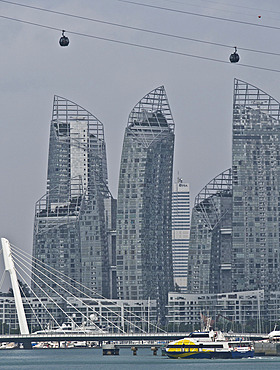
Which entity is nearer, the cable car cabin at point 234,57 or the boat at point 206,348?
the cable car cabin at point 234,57

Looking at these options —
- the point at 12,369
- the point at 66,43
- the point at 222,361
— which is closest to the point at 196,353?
the point at 222,361

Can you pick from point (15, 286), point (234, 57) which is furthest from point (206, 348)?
point (234, 57)

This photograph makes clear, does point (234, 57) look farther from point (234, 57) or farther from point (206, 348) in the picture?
point (206, 348)

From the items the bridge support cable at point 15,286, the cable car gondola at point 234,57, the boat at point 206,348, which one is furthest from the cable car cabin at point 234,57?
the bridge support cable at point 15,286

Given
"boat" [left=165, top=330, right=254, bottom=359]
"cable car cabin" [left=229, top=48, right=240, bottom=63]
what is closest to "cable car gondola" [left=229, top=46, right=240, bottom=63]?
"cable car cabin" [left=229, top=48, right=240, bottom=63]

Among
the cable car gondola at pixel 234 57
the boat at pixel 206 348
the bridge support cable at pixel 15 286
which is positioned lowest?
the boat at pixel 206 348

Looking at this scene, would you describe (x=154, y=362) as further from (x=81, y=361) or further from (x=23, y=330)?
(x=23, y=330)

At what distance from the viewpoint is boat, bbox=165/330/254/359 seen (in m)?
175

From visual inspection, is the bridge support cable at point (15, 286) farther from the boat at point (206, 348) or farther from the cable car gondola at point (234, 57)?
the cable car gondola at point (234, 57)

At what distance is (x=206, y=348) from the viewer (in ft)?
577

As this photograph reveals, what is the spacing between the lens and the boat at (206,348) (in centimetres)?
17538

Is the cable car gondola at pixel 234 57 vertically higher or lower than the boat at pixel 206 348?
higher

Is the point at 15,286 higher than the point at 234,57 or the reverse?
the reverse

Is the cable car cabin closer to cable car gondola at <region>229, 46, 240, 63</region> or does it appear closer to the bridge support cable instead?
cable car gondola at <region>229, 46, 240, 63</region>
